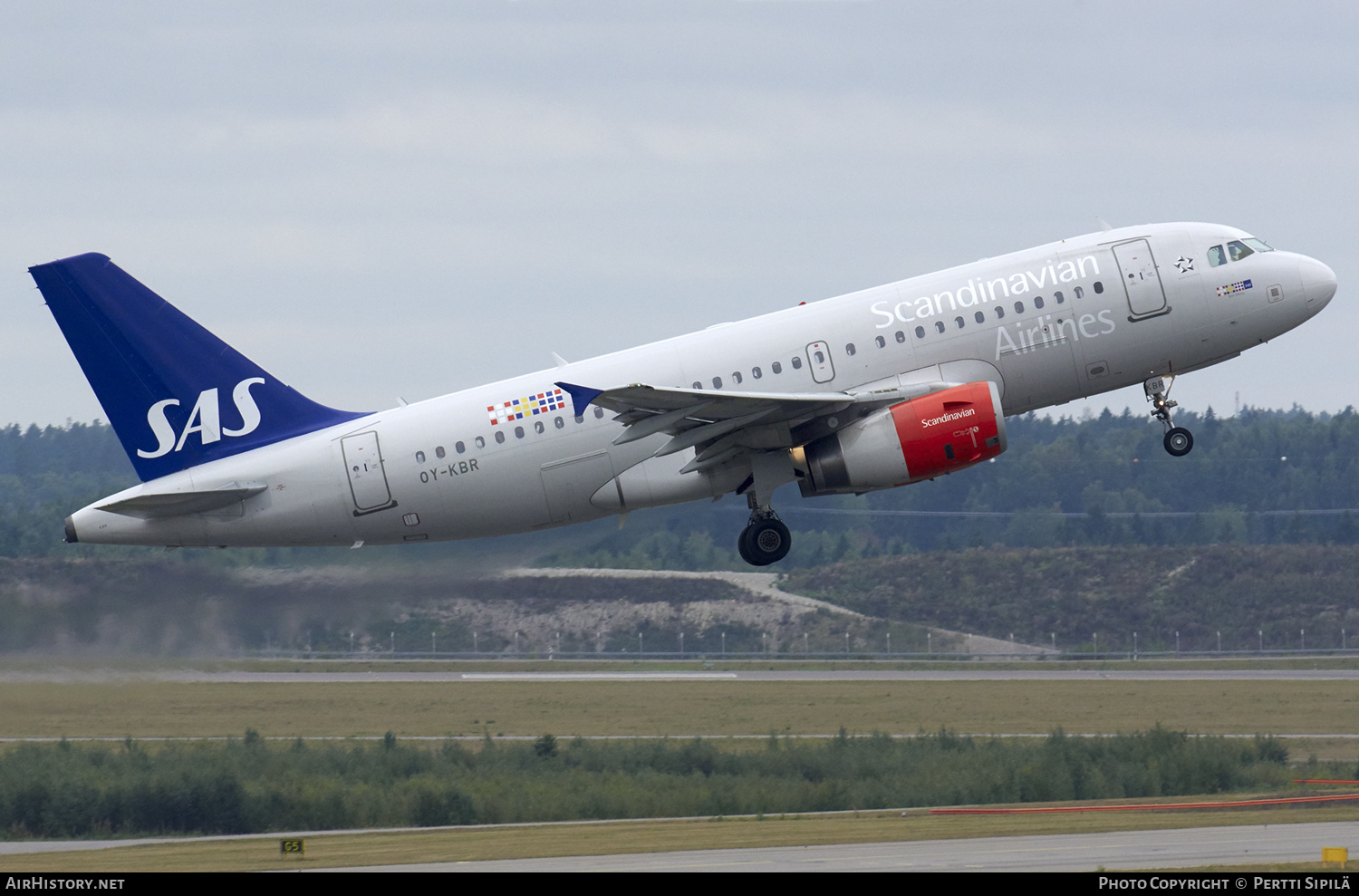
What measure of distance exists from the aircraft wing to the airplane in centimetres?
7

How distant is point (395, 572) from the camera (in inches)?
1654

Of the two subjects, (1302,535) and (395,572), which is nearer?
(395,572)

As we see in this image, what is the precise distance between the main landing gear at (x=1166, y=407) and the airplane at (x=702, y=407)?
46 millimetres

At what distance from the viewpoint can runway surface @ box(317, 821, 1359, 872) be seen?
34.2 metres

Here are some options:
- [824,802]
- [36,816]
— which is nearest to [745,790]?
[824,802]

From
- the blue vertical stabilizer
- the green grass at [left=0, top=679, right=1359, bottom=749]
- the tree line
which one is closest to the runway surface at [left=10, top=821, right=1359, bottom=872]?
the blue vertical stabilizer

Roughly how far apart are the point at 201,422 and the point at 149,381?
5.12 feet

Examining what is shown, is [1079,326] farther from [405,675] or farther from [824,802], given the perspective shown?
[405,675]

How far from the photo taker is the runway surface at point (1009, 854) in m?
34.2

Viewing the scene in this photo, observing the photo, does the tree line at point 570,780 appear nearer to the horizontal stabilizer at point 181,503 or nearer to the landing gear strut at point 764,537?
the landing gear strut at point 764,537

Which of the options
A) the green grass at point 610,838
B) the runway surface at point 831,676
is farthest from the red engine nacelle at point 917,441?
the runway surface at point 831,676

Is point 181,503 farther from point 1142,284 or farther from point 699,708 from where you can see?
point 699,708

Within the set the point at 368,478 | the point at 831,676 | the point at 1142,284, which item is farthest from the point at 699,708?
the point at 1142,284

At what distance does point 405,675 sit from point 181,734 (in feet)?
53.2
